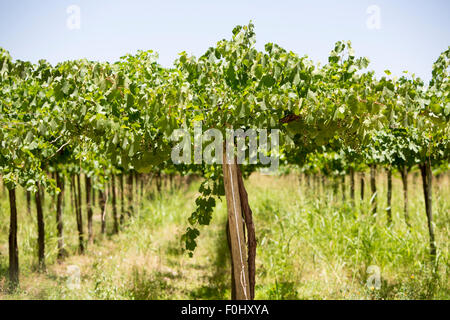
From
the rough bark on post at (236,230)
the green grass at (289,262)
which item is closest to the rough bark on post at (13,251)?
the green grass at (289,262)

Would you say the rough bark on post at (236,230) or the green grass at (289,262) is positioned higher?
the rough bark on post at (236,230)

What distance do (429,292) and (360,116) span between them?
305cm

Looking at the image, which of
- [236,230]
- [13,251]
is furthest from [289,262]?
[13,251]

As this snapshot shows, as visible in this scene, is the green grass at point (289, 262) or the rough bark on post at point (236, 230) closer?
the rough bark on post at point (236, 230)

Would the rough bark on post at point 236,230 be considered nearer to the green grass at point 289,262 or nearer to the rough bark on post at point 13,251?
the green grass at point 289,262

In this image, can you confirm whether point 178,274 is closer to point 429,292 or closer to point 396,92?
point 429,292

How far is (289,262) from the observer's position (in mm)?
5012

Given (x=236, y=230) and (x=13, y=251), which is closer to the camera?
(x=236, y=230)

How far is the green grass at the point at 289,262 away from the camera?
4.40 m

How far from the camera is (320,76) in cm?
217

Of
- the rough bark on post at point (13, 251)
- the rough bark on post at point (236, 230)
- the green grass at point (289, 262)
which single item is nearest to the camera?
the rough bark on post at point (236, 230)

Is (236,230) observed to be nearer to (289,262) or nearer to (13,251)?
(289,262)


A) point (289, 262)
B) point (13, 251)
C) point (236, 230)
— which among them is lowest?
point (289, 262)

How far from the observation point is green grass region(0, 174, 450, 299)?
4.40 metres
